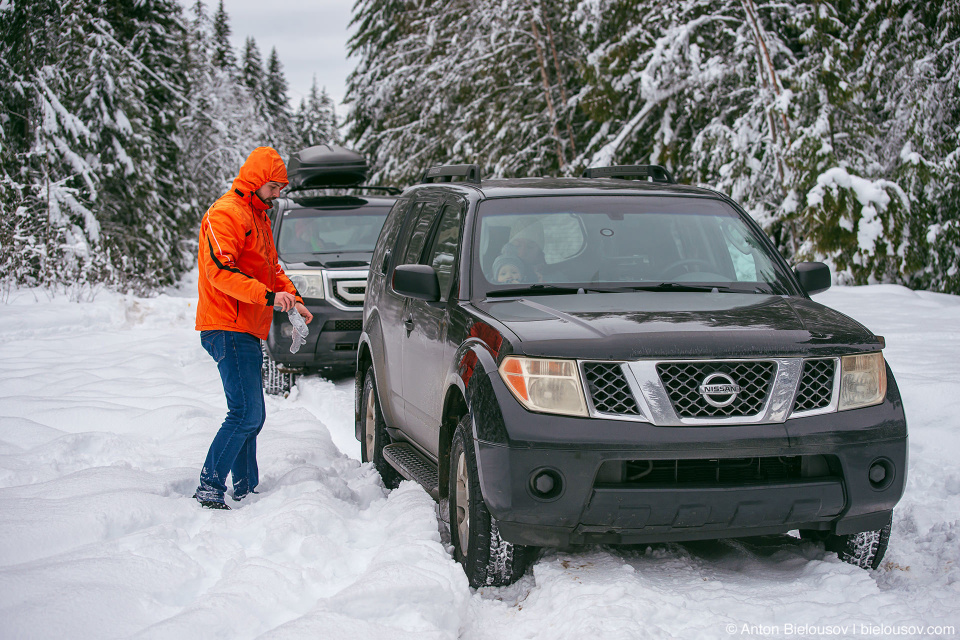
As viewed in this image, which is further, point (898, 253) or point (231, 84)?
point (231, 84)

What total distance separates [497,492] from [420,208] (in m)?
2.98

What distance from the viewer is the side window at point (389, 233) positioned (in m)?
6.58

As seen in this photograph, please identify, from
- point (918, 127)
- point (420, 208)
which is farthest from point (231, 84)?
point (420, 208)

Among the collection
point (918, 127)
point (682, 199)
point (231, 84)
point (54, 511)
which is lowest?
point (54, 511)

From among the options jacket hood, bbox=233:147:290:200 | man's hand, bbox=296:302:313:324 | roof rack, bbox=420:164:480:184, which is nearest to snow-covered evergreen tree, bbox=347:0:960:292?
roof rack, bbox=420:164:480:184

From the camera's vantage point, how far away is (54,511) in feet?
14.4

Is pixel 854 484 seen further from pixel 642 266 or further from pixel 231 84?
pixel 231 84

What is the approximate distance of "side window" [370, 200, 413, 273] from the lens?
658 cm

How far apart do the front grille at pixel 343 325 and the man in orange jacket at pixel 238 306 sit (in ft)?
14.3

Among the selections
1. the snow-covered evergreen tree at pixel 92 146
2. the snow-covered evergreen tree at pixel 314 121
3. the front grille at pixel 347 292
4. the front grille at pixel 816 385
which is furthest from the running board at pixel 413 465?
the snow-covered evergreen tree at pixel 314 121

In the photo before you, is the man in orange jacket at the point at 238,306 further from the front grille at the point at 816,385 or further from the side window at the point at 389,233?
the front grille at the point at 816,385

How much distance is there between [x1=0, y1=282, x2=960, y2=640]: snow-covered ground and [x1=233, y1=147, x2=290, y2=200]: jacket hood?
175 cm

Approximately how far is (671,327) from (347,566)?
5.81ft

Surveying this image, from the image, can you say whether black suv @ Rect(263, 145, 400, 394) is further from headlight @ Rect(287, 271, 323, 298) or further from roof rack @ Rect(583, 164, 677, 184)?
roof rack @ Rect(583, 164, 677, 184)
